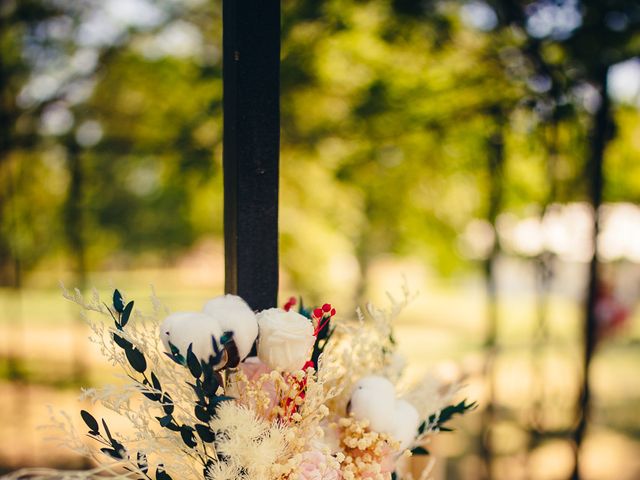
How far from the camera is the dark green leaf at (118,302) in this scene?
82 cm

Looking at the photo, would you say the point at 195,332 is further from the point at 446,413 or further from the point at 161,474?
the point at 446,413

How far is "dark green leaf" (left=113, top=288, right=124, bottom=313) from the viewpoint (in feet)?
2.68

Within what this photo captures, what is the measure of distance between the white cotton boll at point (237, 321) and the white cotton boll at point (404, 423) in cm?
29

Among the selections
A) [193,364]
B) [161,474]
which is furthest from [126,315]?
[161,474]

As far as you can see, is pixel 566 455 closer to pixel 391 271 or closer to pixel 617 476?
pixel 617 476

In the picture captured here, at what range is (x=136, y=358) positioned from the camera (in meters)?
0.82

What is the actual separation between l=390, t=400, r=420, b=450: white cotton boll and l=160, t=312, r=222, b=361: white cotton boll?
0.35 metres

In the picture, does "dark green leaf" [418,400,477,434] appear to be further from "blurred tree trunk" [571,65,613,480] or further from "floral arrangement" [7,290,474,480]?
"blurred tree trunk" [571,65,613,480]

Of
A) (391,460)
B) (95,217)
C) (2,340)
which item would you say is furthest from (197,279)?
(391,460)

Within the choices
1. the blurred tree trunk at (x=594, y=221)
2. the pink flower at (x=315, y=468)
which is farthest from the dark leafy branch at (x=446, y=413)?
the blurred tree trunk at (x=594, y=221)

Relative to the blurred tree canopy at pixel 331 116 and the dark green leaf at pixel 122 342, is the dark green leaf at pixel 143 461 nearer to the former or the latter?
the dark green leaf at pixel 122 342

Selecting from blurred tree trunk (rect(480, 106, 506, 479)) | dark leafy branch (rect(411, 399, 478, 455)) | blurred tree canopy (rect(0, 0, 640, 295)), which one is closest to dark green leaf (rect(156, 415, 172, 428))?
dark leafy branch (rect(411, 399, 478, 455))

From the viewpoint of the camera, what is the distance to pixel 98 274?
13.6m

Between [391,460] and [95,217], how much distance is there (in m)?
5.67
